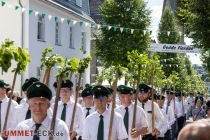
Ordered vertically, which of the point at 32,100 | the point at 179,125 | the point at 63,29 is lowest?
the point at 179,125

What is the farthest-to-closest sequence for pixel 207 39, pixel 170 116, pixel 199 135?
1. pixel 207 39
2. pixel 170 116
3. pixel 199 135

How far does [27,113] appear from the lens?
7.36 m

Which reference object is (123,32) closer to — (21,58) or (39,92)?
(39,92)

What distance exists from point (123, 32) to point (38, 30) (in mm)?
6349

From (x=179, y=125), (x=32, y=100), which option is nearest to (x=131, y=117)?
(x=32, y=100)

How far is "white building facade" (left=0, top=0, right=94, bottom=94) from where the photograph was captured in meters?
23.8

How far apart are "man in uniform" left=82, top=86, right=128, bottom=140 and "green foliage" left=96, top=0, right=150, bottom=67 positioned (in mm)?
22429

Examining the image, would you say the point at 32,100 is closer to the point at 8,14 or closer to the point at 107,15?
the point at 8,14

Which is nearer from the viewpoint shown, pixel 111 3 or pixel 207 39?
pixel 207 39

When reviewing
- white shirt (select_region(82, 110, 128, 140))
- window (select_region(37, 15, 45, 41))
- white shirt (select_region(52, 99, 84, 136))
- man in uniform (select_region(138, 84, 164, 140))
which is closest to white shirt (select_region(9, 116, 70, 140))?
white shirt (select_region(82, 110, 128, 140))

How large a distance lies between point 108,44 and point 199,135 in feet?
93.3

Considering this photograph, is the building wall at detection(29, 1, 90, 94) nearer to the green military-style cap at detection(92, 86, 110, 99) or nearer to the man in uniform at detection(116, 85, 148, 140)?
the man in uniform at detection(116, 85, 148, 140)

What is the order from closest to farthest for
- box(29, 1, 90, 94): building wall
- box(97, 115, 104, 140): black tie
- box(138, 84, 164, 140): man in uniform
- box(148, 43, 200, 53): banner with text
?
box(97, 115, 104, 140): black tie, box(138, 84, 164, 140): man in uniform, box(148, 43, 200, 53): banner with text, box(29, 1, 90, 94): building wall

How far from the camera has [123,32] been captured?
30.0 m
